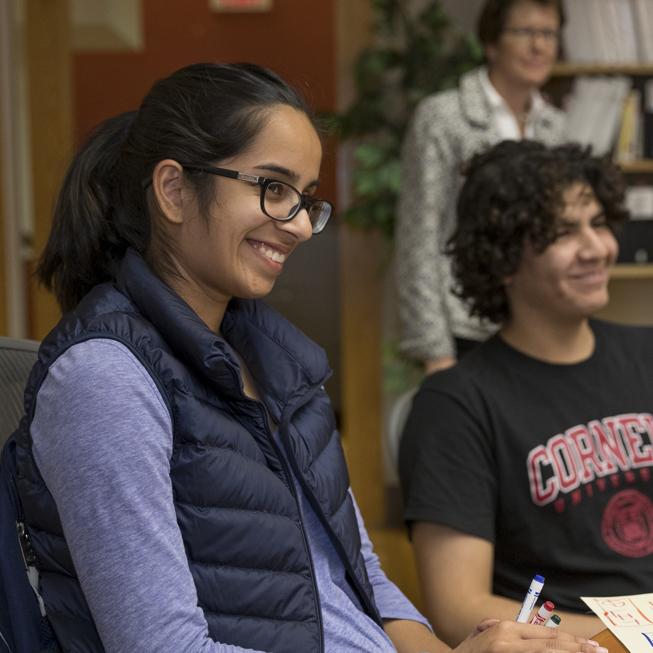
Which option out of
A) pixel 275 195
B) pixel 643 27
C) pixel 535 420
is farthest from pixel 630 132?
pixel 275 195

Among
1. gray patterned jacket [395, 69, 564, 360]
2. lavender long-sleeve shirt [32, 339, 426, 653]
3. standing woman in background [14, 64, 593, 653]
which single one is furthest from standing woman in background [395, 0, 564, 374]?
lavender long-sleeve shirt [32, 339, 426, 653]

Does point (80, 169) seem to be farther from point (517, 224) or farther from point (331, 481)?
point (517, 224)

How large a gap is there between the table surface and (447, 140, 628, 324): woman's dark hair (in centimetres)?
79

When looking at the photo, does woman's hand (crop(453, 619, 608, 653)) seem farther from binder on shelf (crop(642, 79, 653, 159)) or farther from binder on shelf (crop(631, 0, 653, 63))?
binder on shelf (crop(631, 0, 653, 63))

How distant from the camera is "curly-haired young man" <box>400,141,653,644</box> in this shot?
158cm

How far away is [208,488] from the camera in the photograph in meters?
1.11

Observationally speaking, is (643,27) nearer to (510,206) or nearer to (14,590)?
(510,206)

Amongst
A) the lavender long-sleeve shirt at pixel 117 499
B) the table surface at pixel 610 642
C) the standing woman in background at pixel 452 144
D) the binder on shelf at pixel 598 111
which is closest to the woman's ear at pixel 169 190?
the lavender long-sleeve shirt at pixel 117 499

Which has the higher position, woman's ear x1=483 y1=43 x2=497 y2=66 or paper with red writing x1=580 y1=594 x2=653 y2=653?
woman's ear x1=483 y1=43 x2=497 y2=66

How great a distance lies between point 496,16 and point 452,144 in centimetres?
40

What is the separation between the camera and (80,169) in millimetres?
1319

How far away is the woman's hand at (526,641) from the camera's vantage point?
1103mm

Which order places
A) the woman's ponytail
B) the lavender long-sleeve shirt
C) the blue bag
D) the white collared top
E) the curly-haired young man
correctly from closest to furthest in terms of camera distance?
1. the lavender long-sleeve shirt
2. the blue bag
3. the woman's ponytail
4. the curly-haired young man
5. the white collared top

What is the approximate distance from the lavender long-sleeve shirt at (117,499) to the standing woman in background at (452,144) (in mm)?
1879
